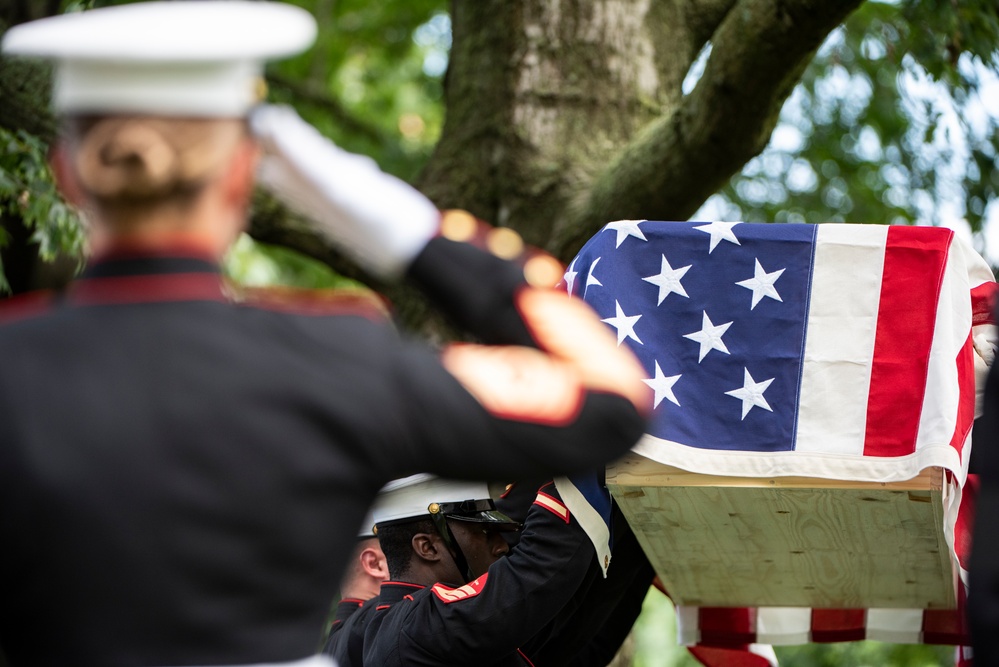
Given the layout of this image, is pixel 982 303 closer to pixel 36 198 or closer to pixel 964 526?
pixel 964 526

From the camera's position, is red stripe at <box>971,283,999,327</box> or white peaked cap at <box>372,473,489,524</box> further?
white peaked cap at <box>372,473,489,524</box>

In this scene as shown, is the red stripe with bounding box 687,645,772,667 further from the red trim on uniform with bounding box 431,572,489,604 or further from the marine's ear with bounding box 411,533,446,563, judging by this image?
the red trim on uniform with bounding box 431,572,489,604

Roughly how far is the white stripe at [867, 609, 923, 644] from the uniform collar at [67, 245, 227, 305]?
11.2 feet

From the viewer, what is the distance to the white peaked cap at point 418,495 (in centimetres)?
437

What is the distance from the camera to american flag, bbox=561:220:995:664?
335 centimetres

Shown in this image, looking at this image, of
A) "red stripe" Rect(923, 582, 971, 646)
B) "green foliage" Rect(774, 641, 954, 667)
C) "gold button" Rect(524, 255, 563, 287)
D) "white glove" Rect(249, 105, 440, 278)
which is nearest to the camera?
"white glove" Rect(249, 105, 440, 278)

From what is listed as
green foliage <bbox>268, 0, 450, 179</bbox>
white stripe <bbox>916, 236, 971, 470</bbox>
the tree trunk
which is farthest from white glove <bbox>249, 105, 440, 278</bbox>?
green foliage <bbox>268, 0, 450, 179</bbox>

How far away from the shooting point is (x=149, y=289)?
162 centimetres

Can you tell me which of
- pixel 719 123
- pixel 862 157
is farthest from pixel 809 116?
pixel 719 123

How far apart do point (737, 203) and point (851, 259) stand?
517 centimetres

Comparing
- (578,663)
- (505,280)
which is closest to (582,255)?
(578,663)

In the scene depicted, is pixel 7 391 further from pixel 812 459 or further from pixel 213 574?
pixel 812 459

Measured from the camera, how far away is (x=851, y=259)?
11.4 feet

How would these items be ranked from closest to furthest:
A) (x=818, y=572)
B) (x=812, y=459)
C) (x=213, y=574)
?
(x=213, y=574) < (x=812, y=459) < (x=818, y=572)
